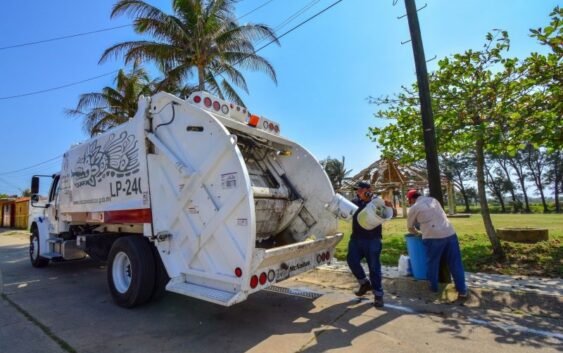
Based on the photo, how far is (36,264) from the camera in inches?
350

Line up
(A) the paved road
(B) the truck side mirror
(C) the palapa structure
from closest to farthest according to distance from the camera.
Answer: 1. (A) the paved road
2. (B) the truck side mirror
3. (C) the palapa structure

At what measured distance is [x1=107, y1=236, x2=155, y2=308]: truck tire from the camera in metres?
4.95

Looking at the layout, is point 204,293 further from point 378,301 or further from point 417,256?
point 417,256

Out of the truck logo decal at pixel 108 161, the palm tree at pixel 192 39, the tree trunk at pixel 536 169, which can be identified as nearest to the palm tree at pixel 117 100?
the palm tree at pixel 192 39

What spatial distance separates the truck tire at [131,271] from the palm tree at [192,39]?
9.55 metres

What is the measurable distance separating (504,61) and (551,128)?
2.11 metres

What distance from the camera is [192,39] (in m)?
13.3

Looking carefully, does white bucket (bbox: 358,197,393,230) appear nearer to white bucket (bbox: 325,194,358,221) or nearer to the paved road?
white bucket (bbox: 325,194,358,221)

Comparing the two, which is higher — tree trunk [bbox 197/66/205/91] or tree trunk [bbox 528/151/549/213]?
tree trunk [bbox 197/66/205/91]

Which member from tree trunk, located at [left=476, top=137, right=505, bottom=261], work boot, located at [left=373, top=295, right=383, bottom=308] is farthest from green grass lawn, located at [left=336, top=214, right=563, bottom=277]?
work boot, located at [left=373, top=295, right=383, bottom=308]

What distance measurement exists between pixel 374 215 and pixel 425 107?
8.51 ft

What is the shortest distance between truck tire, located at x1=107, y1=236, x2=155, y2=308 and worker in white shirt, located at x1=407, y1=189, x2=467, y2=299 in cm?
386

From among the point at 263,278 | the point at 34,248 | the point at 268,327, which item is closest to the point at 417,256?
the point at 268,327

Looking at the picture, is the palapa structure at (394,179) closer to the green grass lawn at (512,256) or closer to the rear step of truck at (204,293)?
the green grass lawn at (512,256)
